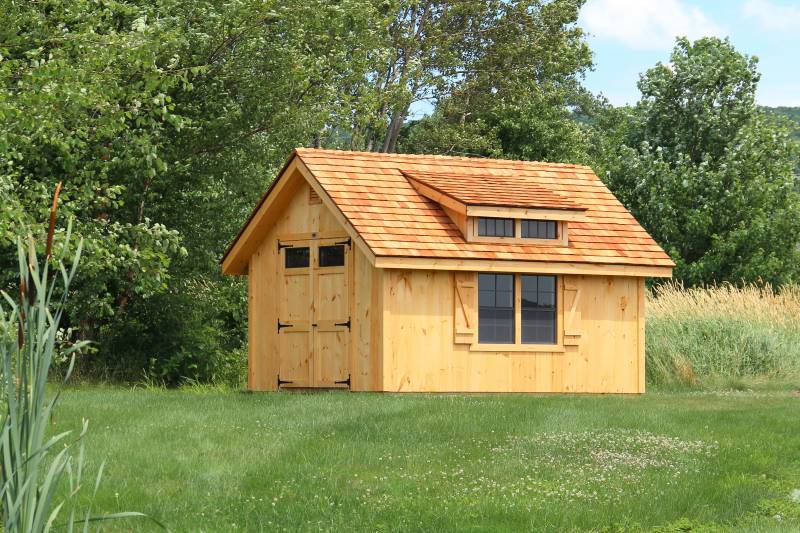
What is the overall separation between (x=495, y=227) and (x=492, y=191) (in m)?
0.75

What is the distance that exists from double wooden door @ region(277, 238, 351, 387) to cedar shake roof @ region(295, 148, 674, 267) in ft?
3.29

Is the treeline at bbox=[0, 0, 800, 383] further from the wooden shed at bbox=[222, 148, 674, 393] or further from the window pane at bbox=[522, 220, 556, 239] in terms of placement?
the window pane at bbox=[522, 220, 556, 239]

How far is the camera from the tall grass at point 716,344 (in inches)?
944

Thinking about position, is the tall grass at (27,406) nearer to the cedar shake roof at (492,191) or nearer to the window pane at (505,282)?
the cedar shake roof at (492,191)

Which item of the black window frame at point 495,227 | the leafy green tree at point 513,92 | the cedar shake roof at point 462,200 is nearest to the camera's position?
the cedar shake roof at point 462,200

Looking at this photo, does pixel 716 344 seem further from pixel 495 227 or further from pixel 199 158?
pixel 199 158

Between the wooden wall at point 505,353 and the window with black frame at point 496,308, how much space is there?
310mm

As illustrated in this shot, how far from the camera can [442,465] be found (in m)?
11.2

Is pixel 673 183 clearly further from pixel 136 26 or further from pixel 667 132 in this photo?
pixel 136 26

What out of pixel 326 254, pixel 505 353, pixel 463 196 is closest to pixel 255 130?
pixel 326 254

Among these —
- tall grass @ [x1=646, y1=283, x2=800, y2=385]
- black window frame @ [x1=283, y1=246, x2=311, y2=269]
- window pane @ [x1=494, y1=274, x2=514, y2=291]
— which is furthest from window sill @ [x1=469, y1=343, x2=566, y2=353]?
tall grass @ [x1=646, y1=283, x2=800, y2=385]

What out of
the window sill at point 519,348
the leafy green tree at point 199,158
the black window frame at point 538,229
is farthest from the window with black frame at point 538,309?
the leafy green tree at point 199,158

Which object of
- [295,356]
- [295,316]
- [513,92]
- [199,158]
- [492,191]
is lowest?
[295,356]

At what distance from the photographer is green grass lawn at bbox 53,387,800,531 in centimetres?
916
